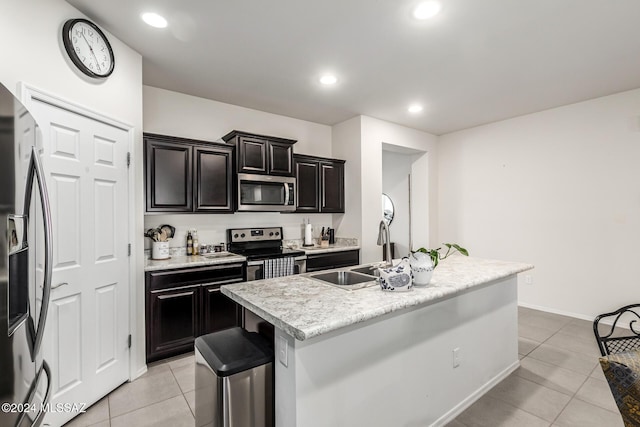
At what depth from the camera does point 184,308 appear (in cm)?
293

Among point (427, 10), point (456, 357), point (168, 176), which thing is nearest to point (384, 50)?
point (427, 10)

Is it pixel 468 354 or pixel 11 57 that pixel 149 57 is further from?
pixel 468 354

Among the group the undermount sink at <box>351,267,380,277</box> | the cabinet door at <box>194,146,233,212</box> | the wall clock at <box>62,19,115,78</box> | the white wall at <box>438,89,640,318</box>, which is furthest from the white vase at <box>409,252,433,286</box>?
the white wall at <box>438,89,640,318</box>

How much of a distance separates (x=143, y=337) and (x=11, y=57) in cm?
220

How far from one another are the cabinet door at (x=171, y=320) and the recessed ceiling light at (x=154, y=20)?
221 centimetres

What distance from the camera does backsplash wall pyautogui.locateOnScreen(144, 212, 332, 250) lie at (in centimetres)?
349

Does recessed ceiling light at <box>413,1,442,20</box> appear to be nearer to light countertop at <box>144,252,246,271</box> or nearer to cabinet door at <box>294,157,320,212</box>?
cabinet door at <box>294,157,320,212</box>

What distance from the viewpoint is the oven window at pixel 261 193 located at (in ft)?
12.0

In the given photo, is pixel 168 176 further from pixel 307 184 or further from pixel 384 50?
pixel 384 50

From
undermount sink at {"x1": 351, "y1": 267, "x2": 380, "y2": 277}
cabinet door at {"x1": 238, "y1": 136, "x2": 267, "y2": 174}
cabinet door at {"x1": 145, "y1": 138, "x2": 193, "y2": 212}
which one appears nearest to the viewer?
undermount sink at {"x1": 351, "y1": 267, "x2": 380, "y2": 277}

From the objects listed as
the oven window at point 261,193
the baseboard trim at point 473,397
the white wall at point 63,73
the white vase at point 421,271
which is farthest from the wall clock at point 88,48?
the baseboard trim at point 473,397

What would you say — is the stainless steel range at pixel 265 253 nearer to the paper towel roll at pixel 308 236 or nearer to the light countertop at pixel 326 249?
the light countertop at pixel 326 249

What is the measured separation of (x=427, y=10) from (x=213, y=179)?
8.51 ft

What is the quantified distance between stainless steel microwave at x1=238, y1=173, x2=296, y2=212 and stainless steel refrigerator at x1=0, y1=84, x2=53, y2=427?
238 cm
